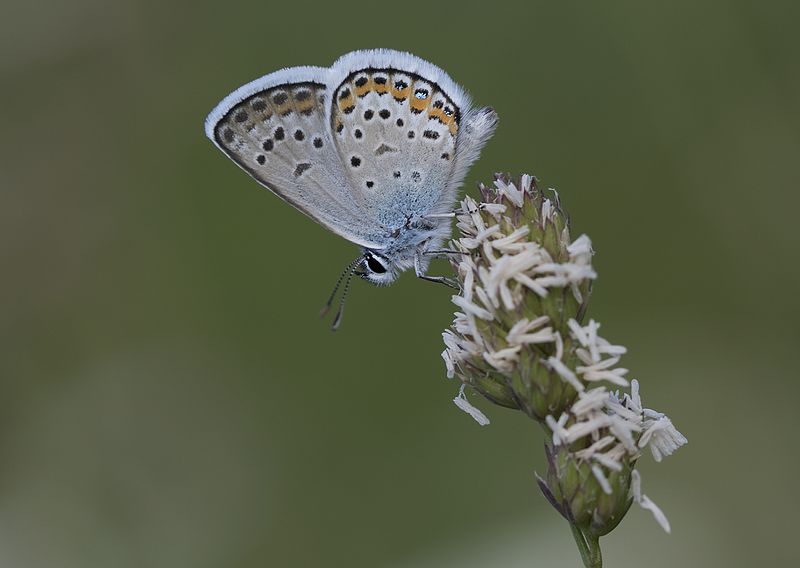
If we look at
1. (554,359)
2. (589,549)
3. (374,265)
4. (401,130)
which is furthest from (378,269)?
(589,549)

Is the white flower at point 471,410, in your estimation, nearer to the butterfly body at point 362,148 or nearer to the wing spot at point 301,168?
the butterfly body at point 362,148

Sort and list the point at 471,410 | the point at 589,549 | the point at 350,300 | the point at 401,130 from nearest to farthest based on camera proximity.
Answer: the point at 589,549, the point at 471,410, the point at 401,130, the point at 350,300

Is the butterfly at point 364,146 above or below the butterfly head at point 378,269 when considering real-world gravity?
above

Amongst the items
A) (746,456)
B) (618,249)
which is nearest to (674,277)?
(618,249)

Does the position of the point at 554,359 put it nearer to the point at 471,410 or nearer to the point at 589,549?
the point at 471,410

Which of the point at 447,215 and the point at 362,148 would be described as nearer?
the point at 447,215

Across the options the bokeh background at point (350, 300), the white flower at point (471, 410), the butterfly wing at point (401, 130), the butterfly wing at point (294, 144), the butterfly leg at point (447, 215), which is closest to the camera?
the white flower at point (471, 410)

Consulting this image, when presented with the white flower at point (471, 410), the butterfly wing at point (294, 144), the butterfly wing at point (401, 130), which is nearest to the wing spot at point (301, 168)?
the butterfly wing at point (294, 144)

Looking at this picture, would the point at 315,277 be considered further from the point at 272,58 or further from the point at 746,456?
the point at 746,456
